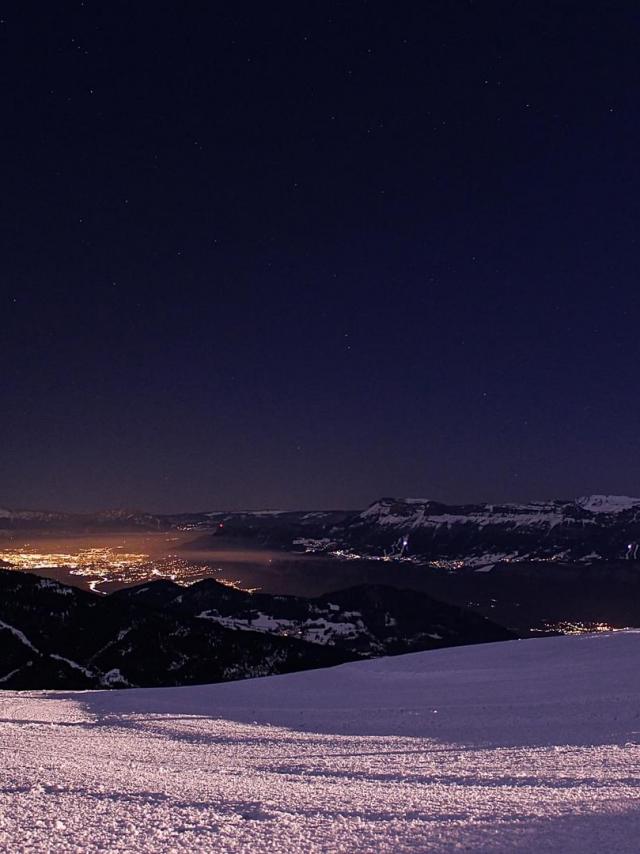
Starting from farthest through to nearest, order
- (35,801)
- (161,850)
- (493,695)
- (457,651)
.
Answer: (457,651) < (493,695) < (35,801) < (161,850)

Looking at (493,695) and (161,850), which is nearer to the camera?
(161,850)

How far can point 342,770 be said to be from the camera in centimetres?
954

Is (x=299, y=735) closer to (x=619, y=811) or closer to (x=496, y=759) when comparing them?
(x=496, y=759)

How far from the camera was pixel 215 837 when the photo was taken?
511 centimetres

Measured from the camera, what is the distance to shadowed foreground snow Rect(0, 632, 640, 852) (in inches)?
203

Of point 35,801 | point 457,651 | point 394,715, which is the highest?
point 35,801

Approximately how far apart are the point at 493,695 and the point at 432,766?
13.0 meters

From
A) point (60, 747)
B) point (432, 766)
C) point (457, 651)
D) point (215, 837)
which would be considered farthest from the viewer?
point (457, 651)

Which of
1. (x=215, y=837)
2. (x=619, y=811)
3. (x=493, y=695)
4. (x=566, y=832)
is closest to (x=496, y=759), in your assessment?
(x=619, y=811)

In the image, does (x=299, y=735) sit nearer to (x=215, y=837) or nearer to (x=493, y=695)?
(x=493, y=695)

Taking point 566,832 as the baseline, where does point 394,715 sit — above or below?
below

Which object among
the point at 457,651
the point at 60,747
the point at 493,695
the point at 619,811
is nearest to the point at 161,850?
the point at 619,811

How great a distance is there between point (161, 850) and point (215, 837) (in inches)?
18.3

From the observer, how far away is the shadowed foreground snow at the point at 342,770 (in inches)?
203
